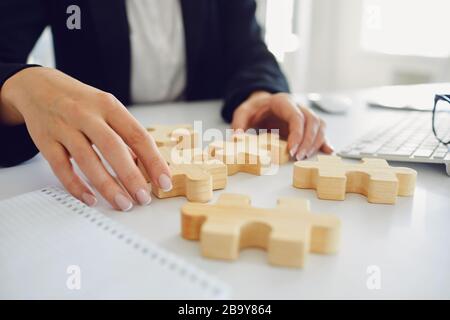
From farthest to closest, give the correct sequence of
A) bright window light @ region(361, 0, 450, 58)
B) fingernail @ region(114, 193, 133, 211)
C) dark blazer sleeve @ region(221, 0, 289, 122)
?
1. bright window light @ region(361, 0, 450, 58)
2. dark blazer sleeve @ region(221, 0, 289, 122)
3. fingernail @ region(114, 193, 133, 211)

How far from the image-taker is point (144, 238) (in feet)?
1.89

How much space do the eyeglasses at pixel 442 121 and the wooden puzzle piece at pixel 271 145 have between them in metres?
0.30

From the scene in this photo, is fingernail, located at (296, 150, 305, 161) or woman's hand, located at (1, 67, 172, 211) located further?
fingernail, located at (296, 150, 305, 161)

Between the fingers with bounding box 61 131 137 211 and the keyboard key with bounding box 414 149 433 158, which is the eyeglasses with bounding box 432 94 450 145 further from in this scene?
the fingers with bounding box 61 131 137 211

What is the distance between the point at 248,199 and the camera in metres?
0.61

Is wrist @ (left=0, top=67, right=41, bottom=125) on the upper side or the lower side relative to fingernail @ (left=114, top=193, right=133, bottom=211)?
upper

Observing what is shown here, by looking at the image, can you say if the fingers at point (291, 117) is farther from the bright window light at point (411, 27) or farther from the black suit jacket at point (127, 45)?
the bright window light at point (411, 27)

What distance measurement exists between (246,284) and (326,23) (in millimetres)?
2887

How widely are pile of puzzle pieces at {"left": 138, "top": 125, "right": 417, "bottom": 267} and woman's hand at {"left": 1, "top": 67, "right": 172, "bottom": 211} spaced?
0.15ft

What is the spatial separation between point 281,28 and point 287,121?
2.26 meters

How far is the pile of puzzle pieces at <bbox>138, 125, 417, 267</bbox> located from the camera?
20.3 inches

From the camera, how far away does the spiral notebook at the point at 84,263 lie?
1.48 feet

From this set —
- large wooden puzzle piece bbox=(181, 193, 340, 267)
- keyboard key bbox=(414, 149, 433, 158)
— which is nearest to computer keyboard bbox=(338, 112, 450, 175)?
keyboard key bbox=(414, 149, 433, 158)

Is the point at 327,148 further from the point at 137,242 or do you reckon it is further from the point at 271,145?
the point at 137,242
